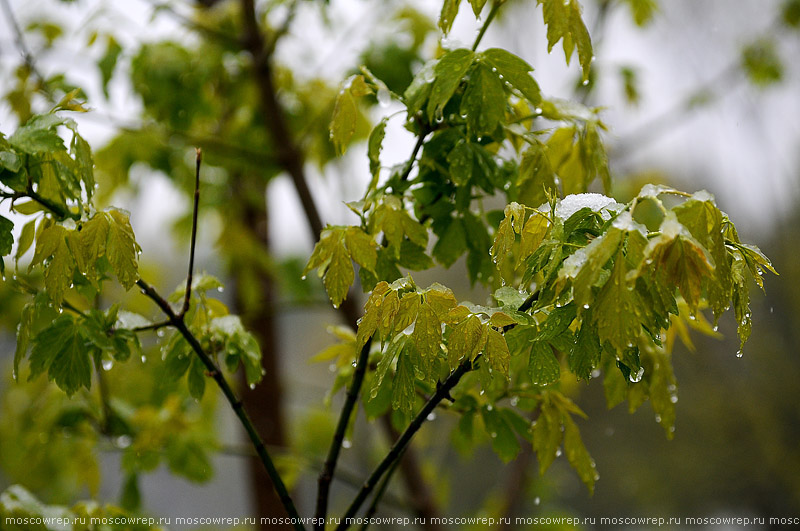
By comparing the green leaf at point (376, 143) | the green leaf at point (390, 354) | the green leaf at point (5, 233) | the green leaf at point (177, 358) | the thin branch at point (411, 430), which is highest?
the green leaf at point (5, 233)

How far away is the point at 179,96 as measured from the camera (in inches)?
61.9

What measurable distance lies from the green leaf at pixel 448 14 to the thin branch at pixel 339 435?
336mm

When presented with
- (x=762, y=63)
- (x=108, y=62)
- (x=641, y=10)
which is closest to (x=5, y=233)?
(x=108, y=62)

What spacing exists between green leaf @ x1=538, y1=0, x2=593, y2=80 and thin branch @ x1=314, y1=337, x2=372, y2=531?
357mm

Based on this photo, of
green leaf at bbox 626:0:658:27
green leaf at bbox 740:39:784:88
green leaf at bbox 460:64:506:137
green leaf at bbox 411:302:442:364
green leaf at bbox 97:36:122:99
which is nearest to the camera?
green leaf at bbox 411:302:442:364

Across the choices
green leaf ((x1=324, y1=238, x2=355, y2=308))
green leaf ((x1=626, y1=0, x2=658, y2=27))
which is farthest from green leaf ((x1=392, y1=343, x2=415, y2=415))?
green leaf ((x1=626, y1=0, x2=658, y2=27))

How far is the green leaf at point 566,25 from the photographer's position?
1.99ft

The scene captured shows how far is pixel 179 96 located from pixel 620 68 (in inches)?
50.3

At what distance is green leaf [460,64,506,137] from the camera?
0.64 m

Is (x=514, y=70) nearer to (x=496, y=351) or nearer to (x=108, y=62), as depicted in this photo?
(x=496, y=351)

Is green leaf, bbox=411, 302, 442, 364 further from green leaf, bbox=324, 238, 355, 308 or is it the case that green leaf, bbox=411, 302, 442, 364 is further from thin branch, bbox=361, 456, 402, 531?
Result: thin branch, bbox=361, 456, 402, 531

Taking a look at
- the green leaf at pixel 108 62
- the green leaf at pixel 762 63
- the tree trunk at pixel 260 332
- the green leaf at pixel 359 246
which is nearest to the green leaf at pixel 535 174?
the green leaf at pixel 359 246

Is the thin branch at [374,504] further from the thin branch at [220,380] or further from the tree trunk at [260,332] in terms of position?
the tree trunk at [260,332]

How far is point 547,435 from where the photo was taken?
28.7 inches
